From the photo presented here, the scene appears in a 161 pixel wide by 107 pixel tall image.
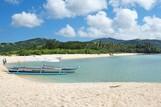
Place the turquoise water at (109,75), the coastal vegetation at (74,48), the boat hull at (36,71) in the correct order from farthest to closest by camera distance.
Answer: the coastal vegetation at (74,48) < the boat hull at (36,71) < the turquoise water at (109,75)

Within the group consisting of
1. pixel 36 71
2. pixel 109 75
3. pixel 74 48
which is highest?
pixel 74 48

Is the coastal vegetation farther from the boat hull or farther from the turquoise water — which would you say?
the boat hull

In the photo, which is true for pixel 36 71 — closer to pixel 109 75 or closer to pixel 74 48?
pixel 109 75

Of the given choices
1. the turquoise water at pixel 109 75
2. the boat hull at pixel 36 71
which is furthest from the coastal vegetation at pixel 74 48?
the boat hull at pixel 36 71

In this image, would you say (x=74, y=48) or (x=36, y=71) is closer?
(x=36, y=71)

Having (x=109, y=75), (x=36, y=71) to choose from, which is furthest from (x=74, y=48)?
(x=109, y=75)

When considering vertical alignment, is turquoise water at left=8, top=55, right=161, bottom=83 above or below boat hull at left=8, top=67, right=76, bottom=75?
below

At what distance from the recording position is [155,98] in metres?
12.3

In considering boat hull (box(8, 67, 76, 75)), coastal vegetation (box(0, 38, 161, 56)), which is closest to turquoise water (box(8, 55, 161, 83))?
boat hull (box(8, 67, 76, 75))

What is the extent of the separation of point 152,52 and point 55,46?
7288cm

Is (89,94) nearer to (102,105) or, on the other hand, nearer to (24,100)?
(102,105)

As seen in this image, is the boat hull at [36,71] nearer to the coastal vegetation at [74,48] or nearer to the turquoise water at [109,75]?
the turquoise water at [109,75]

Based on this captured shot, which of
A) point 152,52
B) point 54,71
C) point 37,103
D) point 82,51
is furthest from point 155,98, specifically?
point 152,52

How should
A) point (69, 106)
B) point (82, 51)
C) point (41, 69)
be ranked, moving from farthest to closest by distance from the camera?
1. point (82, 51)
2. point (41, 69)
3. point (69, 106)
